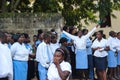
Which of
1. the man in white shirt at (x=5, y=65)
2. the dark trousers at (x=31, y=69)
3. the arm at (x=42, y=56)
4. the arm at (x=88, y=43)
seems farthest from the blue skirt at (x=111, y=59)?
the man in white shirt at (x=5, y=65)

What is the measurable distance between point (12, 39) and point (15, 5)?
7.52 meters

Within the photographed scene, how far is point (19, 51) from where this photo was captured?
10586mm

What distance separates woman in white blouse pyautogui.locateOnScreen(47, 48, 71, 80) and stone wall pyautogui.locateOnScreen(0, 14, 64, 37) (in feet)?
24.3

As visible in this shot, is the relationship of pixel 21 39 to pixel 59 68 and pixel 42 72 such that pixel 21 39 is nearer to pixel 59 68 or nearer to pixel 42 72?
pixel 42 72

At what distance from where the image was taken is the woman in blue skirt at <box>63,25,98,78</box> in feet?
42.5

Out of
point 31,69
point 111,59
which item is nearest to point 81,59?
point 111,59

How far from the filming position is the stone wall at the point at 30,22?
14906 mm

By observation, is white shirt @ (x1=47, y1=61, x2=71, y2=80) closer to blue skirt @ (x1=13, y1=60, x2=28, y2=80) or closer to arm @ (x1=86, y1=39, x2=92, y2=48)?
blue skirt @ (x1=13, y1=60, x2=28, y2=80)

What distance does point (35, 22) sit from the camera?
15.0 m

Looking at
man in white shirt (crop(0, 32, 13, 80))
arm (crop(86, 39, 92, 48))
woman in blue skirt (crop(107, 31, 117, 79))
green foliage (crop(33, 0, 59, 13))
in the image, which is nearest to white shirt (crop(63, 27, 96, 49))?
arm (crop(86, 39, 92, 48))

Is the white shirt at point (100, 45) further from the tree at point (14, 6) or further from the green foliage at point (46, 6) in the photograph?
the tree at point (14, 6)

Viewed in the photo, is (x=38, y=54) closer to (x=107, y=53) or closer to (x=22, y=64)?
(x=22, y=64)

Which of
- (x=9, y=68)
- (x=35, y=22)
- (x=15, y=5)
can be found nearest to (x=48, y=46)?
(x=9, y=68)

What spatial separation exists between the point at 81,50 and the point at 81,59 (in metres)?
0.29
